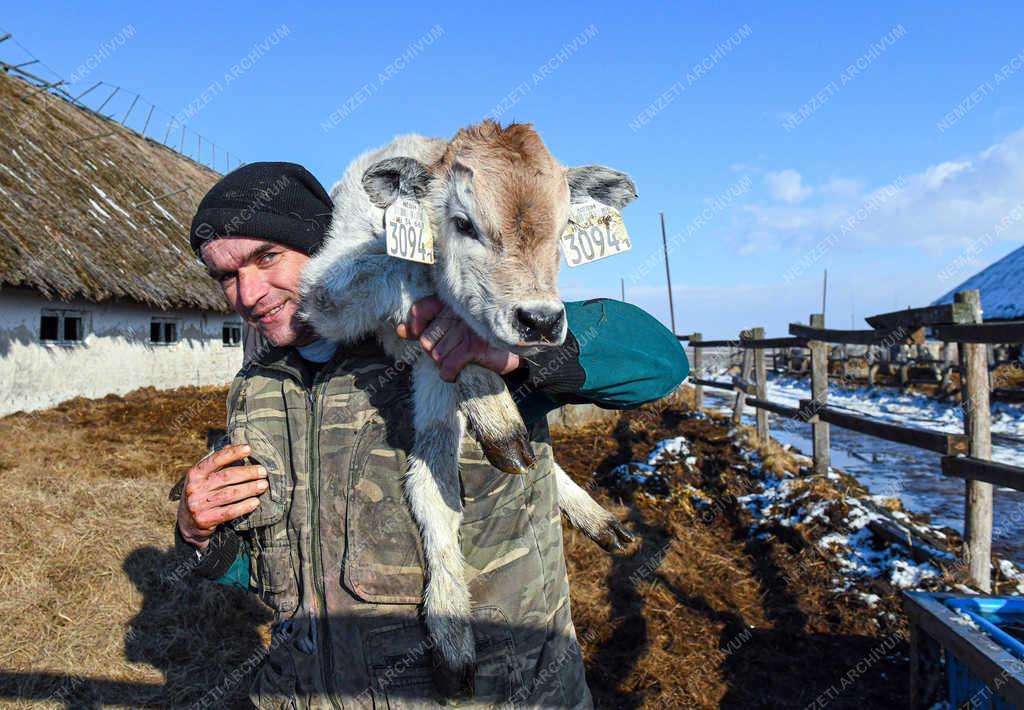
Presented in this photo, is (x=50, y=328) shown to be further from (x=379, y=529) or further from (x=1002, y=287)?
(x=1002, y=287)

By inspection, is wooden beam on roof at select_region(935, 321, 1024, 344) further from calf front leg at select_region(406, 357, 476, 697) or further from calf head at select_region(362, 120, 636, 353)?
calf front leg at select_region(406, 357, 476, 697)

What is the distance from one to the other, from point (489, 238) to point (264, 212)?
80 cm

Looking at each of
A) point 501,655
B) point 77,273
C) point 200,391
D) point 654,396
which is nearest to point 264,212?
point 654,396

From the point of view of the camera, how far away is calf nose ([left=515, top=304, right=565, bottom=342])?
1.79 metres

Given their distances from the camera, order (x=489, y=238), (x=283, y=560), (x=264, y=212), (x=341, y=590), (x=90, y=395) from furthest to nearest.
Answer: (x=90, y=395), (x=264, y=212), (x=489, y=238), (x=283, y=560), (x=341, y=590)

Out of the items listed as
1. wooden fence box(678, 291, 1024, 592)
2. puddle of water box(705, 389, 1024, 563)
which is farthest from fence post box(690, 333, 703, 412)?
wooden fence box(678, 291, 1024, 592)

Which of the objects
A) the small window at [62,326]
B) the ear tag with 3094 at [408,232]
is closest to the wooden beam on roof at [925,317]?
the ear tag with 3094 at [408,232]

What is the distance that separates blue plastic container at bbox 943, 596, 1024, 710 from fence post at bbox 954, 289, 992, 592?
205 cm

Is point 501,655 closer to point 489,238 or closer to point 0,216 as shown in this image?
point 489,238

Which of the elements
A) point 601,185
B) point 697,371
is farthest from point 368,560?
point 697,371

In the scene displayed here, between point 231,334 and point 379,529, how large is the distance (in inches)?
778

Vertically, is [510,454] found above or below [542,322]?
below

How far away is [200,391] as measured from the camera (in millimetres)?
16469

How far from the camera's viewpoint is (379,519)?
1891mm
